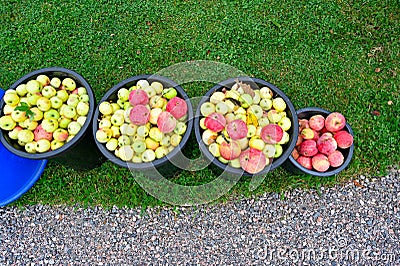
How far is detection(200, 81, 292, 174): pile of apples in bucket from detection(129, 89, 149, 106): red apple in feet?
1.20

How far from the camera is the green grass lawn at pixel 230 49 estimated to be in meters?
3.04

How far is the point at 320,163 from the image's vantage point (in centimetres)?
268

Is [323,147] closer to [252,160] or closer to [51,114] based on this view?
[252,160]

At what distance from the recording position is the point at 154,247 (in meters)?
2.83

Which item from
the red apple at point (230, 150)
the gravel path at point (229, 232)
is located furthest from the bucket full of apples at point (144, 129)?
the gravel path at point (229, 232)

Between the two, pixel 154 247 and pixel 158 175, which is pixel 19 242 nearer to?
pixel 154 247

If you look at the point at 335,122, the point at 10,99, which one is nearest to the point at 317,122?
the point at 335,122

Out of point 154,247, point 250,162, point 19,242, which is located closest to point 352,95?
point 250,162

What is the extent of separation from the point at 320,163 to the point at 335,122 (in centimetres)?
31

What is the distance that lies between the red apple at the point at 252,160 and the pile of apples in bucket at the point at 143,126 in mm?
416

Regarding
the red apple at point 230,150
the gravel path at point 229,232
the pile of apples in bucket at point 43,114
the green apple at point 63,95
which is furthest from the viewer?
the gravel path at point 229,232

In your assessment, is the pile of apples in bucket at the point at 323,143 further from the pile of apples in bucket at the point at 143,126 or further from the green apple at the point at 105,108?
the green apple at the point at 105,108

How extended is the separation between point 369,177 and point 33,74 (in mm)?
2541

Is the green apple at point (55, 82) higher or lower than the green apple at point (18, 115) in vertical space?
higher
